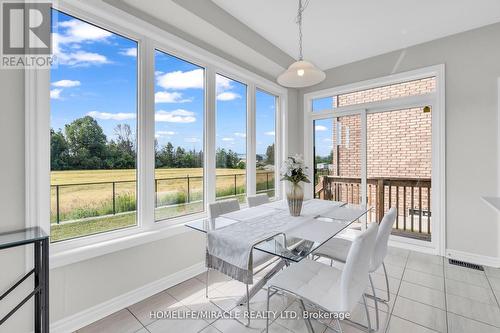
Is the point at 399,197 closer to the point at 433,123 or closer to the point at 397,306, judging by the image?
the point at 433,123

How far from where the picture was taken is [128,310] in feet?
6.75

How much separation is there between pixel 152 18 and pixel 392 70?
332 cm

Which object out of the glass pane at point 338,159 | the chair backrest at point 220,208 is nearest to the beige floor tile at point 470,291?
the glass pane at point 338,159

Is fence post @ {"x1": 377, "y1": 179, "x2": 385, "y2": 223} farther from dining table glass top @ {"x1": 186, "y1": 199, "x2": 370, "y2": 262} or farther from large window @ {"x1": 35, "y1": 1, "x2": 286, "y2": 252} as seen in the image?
large window @ {"x1": 35, "y1": 1, "x2": 286, "y2": 252}

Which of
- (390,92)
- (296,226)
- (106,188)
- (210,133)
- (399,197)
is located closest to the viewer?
(296,226)

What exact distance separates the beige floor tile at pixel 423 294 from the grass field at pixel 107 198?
2388mm

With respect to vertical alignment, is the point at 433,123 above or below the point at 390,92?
below

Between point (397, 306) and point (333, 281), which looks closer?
point (333, 281)

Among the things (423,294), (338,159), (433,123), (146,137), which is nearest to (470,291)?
(423,294)

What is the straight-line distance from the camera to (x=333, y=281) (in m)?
1.63

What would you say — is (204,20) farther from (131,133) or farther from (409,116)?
(409,116)

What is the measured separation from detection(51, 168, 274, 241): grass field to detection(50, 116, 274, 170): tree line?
0.07 m

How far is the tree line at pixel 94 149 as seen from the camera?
1.89 m

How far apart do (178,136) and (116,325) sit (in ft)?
6.10
